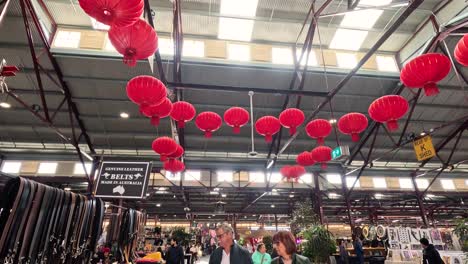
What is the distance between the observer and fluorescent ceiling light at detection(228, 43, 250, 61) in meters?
9.01

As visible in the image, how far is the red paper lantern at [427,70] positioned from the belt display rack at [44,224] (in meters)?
4.97

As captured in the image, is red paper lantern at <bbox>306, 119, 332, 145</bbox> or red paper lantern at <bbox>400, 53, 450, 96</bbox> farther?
red paper lantern at <bbox>306, 119, 332, 145</bbox>

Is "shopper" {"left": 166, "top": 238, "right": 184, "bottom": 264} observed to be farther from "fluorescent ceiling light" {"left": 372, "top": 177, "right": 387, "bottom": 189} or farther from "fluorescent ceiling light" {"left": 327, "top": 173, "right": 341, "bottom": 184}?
"fluorescent ceiling light" {"left": 372, "top": 177, "right": 387, "bottom": 189}

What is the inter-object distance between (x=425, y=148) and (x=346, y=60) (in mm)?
3816

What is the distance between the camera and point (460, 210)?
23.8m

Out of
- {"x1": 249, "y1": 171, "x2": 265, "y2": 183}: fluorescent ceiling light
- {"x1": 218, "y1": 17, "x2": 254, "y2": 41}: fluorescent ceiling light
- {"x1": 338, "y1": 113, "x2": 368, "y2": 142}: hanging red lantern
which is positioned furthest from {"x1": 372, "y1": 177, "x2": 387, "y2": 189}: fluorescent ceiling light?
{"x1": 338, "y1": 113, "x2": 368, "y2": 142}: hanging red lantern

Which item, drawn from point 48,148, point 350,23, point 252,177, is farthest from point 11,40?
point 252,177

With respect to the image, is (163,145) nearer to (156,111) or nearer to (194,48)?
(156,111)

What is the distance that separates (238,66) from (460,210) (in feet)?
88.0

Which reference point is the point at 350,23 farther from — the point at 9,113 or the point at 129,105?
the point at 9,113

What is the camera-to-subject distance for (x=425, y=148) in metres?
8.12

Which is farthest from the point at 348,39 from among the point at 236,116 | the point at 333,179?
the point at 333,179

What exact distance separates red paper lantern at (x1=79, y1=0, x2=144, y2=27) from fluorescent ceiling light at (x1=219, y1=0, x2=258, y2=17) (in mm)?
6248

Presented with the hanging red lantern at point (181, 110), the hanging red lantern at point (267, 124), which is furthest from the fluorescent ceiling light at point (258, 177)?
the hanging red lantern at point (181, 110)
